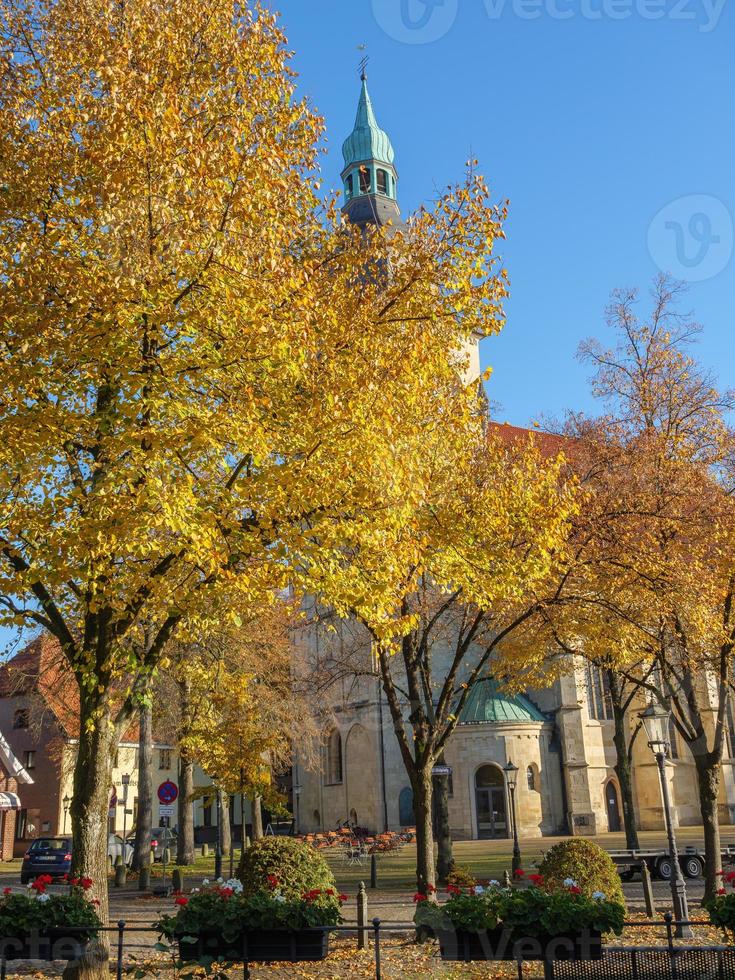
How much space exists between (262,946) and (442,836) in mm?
16437

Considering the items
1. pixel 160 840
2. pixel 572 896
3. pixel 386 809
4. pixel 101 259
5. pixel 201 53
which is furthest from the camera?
pixel 386 809

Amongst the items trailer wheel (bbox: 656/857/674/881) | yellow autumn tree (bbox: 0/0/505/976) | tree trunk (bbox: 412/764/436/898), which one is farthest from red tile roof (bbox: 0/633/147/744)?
trailer wheel (bbox: 656/857/674/881)

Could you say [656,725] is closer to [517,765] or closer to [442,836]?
[442,836]

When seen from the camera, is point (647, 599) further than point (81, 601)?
Yes

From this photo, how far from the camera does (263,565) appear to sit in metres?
10.2

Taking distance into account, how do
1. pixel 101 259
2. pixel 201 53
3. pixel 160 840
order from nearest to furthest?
pixel 101 259, pixel 201 53, pixel 160 840

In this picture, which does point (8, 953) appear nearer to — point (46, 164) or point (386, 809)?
point (46, 164)

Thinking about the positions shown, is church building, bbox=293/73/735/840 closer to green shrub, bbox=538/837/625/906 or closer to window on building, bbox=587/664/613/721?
window on building, bbox=587/664/613/721

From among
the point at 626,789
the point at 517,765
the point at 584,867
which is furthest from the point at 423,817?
the point at 517,765

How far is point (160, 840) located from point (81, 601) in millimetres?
34764

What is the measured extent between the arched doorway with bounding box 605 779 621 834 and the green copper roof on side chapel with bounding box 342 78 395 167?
40944 mm

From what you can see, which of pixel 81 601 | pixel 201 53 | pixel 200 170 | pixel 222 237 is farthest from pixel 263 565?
pixel 201 53

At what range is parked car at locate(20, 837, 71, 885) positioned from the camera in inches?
Answer: 1047

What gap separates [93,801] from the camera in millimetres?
10492
